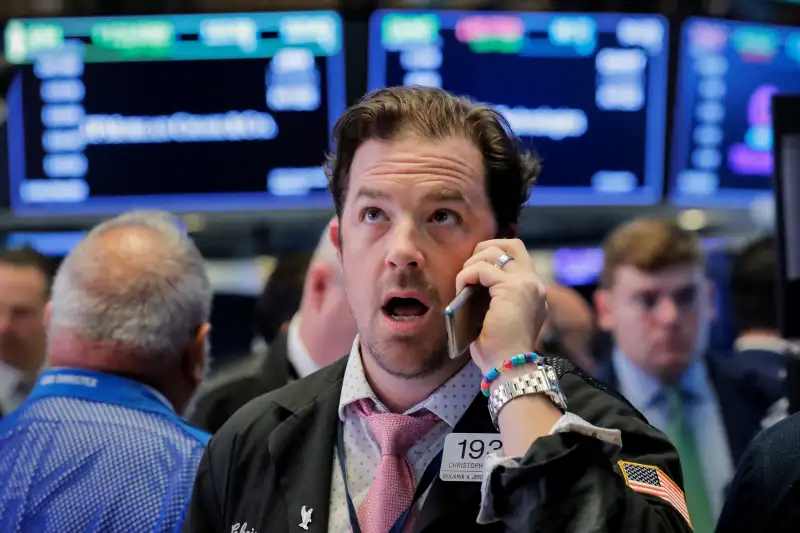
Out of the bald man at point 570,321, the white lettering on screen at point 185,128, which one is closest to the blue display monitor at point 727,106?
the bald man at point 570,321

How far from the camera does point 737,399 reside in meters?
4.00

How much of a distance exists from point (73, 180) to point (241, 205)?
61cm

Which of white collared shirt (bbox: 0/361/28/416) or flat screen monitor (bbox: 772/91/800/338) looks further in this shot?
white collared shirt (bbox: 0/361/28/416)

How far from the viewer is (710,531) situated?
3.64 meters

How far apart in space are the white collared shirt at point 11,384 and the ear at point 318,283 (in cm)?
155

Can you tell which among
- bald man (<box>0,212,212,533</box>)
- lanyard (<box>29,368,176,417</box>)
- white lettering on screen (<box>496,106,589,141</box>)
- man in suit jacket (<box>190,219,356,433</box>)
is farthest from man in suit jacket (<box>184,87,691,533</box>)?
white lettering on screen (<box>496,106,589,141</box>)

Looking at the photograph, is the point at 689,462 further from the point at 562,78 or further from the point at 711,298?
the point at 562,78

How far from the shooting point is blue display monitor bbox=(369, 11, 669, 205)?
4.01 metres

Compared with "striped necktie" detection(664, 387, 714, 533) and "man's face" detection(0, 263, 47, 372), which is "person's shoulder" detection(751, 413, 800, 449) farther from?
"man's face" detection(0, 263, 47, 372)

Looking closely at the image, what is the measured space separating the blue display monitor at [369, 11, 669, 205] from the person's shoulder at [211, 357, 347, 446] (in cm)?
198

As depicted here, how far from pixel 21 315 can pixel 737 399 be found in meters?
2.70

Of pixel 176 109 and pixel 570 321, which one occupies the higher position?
pixel 176 109

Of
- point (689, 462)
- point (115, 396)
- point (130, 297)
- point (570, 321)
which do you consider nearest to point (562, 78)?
point (570, 321)

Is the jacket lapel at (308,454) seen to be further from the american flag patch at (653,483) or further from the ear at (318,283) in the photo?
→ the ear at (318,283)
